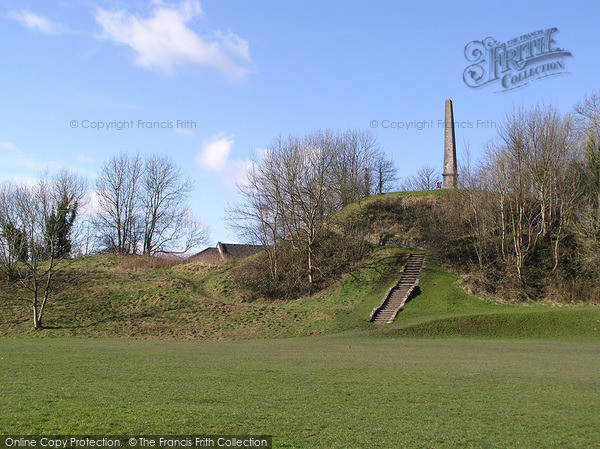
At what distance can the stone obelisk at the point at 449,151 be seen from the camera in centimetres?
5000

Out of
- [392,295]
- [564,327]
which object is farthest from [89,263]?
[564,327]

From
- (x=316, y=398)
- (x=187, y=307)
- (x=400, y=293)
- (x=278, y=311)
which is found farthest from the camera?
(x=187, y=307)

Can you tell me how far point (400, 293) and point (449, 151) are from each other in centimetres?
2104

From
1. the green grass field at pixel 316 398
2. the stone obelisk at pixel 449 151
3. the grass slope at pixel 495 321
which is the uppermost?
the stone obelisk at pixel 449 151

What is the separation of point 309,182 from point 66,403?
35822 mm

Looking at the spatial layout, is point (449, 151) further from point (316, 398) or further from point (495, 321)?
point (316, 398)

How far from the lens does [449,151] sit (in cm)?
5009

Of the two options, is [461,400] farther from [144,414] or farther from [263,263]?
[263,263]

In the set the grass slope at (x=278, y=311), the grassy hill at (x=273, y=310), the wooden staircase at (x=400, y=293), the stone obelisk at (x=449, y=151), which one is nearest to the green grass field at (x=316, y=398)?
the grassy hill at (x=273, y=310)

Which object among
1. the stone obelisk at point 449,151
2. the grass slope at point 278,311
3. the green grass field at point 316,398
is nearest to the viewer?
the green grass field at point 316,398

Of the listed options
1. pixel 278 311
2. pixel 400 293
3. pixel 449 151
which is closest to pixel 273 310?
pixel 278 311

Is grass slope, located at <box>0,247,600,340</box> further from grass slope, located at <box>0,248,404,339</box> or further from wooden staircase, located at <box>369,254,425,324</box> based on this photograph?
wooden staircase, located at <box>369,254,425,324</box>

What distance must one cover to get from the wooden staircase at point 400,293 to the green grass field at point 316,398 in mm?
13103

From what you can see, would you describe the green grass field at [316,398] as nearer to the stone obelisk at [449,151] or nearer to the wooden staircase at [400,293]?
the wooden staircase at [400,293]
